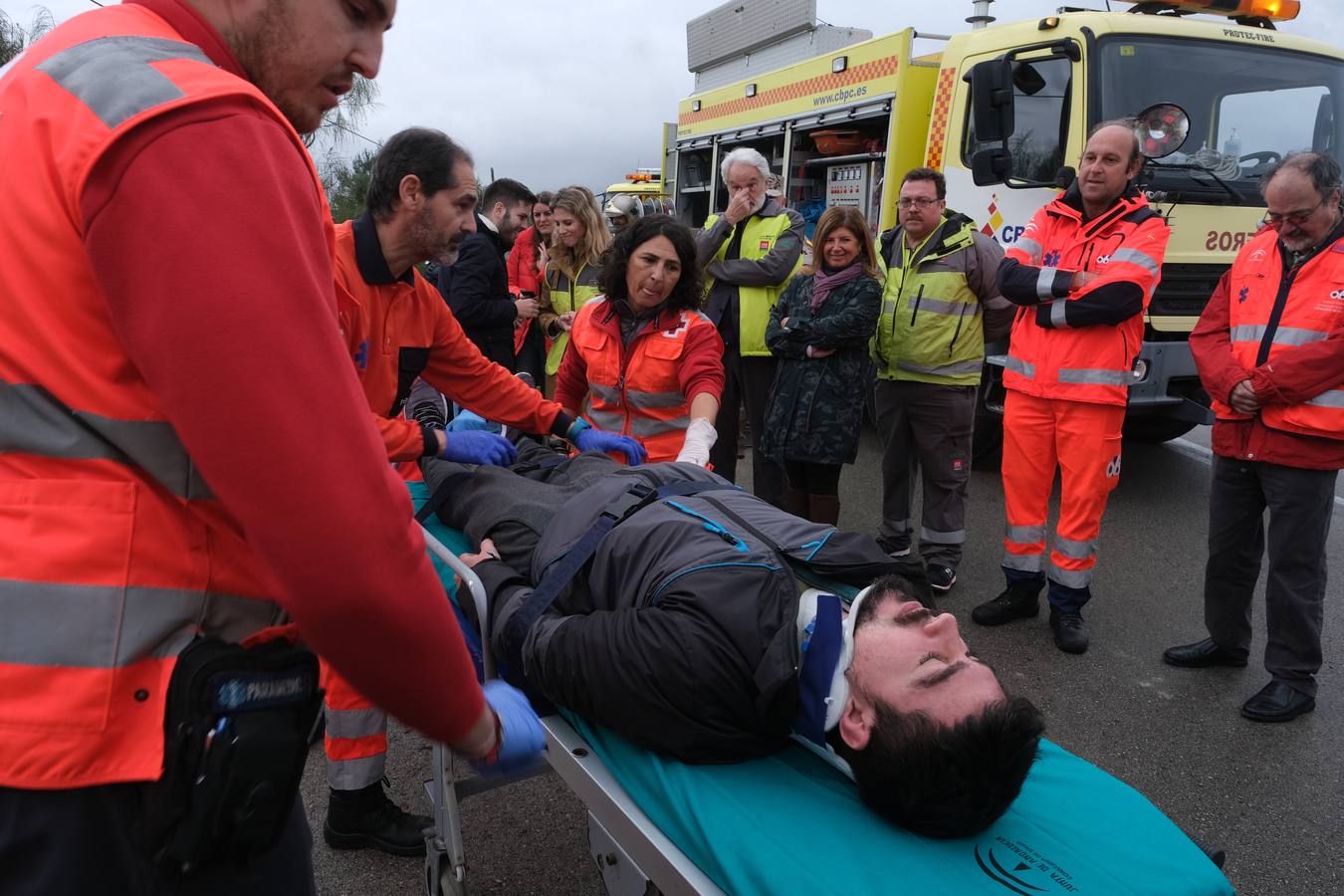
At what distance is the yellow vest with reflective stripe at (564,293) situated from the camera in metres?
5.26

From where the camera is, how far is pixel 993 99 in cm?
518

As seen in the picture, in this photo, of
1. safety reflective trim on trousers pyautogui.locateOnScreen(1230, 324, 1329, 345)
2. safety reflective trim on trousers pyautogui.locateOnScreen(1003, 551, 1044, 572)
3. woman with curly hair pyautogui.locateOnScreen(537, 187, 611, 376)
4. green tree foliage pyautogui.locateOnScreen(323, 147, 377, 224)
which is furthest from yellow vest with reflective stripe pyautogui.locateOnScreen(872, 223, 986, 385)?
green tree foliage pyautogui.locateOnScreen(323, 147, 377, 224)

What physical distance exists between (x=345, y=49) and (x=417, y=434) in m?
1.82

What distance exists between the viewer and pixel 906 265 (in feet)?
14.8

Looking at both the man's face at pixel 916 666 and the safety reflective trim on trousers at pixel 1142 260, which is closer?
the man's face at pixel 916 666

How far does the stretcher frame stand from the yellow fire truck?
12.3 feet

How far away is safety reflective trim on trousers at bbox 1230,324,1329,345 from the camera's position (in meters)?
3.17

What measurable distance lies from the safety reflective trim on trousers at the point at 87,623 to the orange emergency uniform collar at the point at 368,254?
5.99 feet

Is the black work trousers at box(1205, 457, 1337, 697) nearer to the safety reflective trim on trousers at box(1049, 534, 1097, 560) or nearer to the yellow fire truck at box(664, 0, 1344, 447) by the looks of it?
the safety reflective trim on trousers at box(1049, 534, 1097, 560)

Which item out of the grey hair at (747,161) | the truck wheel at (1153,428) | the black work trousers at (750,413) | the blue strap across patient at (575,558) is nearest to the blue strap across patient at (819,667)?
the blue strap across patient at (575,558)

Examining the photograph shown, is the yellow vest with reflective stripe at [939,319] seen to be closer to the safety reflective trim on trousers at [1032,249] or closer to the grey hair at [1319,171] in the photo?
the safety reflective trim on trousers at [1032,249]

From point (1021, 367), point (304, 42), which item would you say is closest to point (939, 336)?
point (1021, 367)

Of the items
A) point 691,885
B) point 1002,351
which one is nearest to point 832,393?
point 1002,351

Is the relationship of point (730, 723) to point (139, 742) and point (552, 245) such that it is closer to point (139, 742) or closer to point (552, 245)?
point (139, 742)
